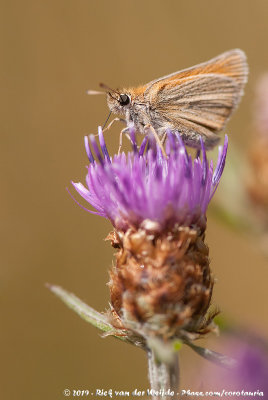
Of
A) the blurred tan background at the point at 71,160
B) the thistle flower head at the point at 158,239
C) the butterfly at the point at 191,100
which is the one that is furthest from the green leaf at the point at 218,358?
the blurred tan background at the point at 71,160

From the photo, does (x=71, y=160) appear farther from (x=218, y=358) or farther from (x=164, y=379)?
(x=218, y=358)

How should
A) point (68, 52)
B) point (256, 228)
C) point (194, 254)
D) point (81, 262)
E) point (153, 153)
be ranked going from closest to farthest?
point (194, 254) → point (153, 153) → point (256, 228) → point (81, 262) → point (68, 52)

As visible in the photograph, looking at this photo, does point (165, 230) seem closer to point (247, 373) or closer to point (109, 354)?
point (247, 373)

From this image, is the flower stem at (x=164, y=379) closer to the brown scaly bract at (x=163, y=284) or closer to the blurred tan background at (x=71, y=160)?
the brown scaly bract at (x=163, y=284)

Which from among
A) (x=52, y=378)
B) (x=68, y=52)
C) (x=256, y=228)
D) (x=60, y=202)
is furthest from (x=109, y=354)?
(x=68, y=52)

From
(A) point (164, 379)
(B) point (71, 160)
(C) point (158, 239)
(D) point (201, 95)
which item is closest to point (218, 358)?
(A) point (164, 379)

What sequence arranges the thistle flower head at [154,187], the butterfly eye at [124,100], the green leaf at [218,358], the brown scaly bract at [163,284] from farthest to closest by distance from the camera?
the butterfly eye at [124,100] < the thistle flower head at [154,187] < the brown scaly bract at [163,284] < the green leaf at [218,358]
